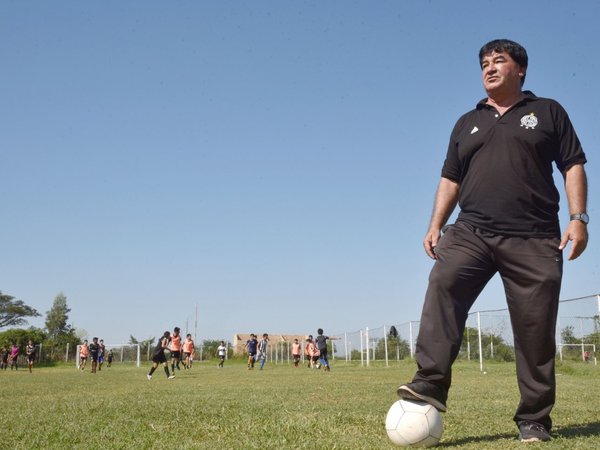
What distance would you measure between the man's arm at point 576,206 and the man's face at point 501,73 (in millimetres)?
647

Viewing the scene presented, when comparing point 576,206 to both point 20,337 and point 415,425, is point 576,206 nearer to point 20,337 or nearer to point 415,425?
point 415,425

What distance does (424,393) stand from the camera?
360 cm

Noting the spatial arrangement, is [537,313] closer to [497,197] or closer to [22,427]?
[497,197]

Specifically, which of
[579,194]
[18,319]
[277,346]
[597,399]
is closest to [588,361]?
[597,399]

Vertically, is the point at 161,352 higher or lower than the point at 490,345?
lower

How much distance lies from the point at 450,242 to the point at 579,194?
0.82 m

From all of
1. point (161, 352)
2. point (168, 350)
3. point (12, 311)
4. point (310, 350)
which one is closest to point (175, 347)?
point (168, 350)

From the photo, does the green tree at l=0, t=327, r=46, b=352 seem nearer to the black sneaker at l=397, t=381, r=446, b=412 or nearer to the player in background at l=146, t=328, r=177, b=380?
the player in background at l=146, t=328, r=177, b=380

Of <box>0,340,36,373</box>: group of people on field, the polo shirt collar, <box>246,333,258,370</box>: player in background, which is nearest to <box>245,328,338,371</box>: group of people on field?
<box>246,333,258,370</box>: player in background

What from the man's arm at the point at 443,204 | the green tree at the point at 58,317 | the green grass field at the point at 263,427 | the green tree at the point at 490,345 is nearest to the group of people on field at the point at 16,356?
the green tree at the point at 490,345

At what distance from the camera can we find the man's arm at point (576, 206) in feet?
12.1

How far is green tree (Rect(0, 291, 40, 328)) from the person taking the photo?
99.5 m

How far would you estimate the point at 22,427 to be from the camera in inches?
194

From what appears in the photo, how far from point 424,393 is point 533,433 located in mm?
678
